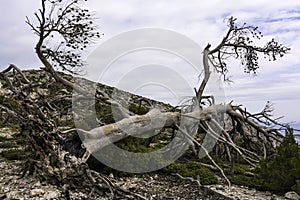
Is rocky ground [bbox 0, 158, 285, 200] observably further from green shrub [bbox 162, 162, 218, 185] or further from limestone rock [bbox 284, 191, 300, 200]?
green shrub [bbox 162, 162, 218, 185]

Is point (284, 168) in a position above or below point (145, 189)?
above

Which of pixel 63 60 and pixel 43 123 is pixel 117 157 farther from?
pixel 63 60

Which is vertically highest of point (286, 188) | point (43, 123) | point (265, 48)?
point (265, 48)

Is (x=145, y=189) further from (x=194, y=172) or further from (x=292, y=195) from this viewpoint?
(x=292, y=195)

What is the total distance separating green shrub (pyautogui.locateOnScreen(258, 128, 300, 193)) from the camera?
7.39 metres

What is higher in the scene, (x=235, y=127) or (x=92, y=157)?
(x=235, y=127)

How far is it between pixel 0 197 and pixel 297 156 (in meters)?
5.61

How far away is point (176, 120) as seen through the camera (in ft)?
34.9

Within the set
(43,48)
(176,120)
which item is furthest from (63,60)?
(176,120)

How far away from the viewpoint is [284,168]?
7.52 m

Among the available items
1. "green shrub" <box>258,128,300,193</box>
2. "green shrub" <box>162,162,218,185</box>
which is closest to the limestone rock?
"green shrub" <box>258,128,300,193</box>

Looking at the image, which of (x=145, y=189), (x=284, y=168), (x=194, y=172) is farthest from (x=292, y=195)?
(x=145, y=189)

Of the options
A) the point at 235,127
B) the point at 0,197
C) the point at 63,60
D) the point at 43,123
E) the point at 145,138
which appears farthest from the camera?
the point at 235,127

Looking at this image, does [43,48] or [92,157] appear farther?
[43,48]
